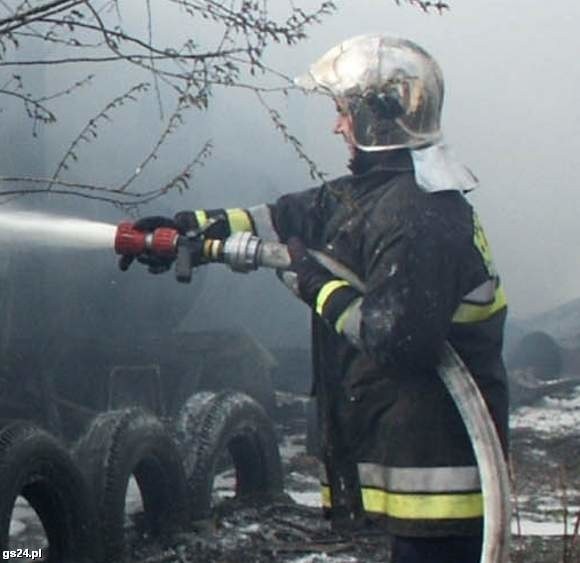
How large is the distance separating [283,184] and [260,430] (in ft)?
16.7

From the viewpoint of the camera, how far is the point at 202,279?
8.80 m

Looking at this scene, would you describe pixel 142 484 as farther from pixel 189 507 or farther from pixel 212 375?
pixel 212 375

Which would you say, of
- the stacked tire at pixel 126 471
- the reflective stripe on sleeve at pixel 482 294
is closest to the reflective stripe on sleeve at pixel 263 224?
the reflective stripe on sleeve at pixel 482 294

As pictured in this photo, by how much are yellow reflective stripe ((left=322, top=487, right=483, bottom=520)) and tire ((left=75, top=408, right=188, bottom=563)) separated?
Answer: 6.68ft

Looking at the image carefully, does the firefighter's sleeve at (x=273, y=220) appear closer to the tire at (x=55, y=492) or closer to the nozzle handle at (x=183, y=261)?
the nozzle handle at (x=183, y=261)

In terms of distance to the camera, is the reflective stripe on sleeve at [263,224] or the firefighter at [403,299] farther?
the reflective stripe on sleeve at [263,224]

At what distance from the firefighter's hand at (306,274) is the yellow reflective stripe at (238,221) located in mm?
336

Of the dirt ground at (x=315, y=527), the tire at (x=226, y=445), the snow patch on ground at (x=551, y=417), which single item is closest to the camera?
the dirt ground at (x=315, y=527)

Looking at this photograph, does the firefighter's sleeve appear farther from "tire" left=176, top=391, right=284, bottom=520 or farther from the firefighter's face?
"tire" left=176, top=391, right=284, bottom=520

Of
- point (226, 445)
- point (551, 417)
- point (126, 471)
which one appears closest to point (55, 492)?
point (126, 471)

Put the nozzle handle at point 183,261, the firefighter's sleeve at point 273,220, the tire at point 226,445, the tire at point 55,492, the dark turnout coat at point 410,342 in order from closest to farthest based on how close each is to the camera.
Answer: the dark turnout coat at point 410,342 < the nozzle handle at point 183,261 < the firefighter's sleeve at point 273,220 < the tire at point 55,492 < the tire at point 226,445

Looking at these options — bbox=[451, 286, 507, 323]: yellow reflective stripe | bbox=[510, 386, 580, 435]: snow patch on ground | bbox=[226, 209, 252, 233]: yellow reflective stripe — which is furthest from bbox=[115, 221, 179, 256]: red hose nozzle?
bbox=[510, 386, 580, 435]: snow patch on ground

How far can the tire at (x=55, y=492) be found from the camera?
4.27 m

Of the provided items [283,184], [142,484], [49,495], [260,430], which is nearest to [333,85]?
[49,495]
